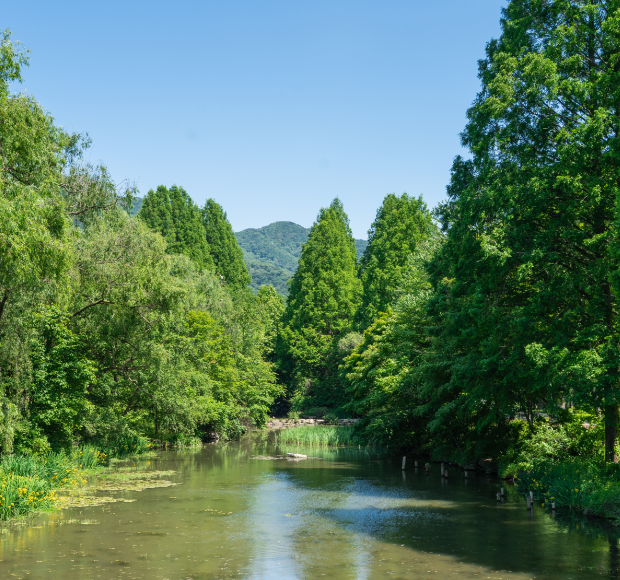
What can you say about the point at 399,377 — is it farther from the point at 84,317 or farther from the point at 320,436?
the point at 84,317

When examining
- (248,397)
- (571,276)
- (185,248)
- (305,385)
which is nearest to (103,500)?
(571,276)

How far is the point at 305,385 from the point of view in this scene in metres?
55.4

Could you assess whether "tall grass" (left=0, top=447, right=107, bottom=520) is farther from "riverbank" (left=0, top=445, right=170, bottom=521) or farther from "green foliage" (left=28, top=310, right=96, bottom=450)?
"green foliage" (left=28, top=310, right=96, bottom=450)

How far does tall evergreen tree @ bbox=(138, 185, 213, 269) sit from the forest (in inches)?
1216

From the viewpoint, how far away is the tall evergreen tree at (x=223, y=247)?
66688 mm

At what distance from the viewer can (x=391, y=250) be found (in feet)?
171

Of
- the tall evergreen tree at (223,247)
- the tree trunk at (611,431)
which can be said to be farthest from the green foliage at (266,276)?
the tree trunk at (611,431)

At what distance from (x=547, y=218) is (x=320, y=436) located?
2533 centimetres

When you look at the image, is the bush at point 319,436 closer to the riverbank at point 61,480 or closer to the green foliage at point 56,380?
the riverbank at point 61,480

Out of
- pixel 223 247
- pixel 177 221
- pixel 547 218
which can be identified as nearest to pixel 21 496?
pixel 547 218

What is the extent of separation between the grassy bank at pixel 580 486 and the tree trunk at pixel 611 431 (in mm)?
518

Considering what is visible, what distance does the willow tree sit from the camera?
16.1 metres

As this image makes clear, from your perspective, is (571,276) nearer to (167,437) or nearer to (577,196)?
(577,196)

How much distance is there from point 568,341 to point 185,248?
1909 inches
